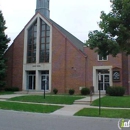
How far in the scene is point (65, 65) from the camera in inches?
1213

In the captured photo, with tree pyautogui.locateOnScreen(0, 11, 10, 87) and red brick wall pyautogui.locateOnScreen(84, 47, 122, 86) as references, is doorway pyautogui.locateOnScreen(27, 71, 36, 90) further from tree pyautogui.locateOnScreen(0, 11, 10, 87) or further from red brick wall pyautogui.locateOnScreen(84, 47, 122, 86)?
red brick wall pyautogui.locateOnScreen(84, 47, 122, 86)

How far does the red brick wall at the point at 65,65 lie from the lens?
98.0 feet

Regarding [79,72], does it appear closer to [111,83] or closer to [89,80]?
[89,80]

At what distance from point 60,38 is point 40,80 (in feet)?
22.2

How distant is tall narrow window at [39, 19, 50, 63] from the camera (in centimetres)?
3259

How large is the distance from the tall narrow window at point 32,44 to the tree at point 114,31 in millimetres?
19961

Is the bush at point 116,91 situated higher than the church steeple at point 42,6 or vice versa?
the church steeple at point 42,6

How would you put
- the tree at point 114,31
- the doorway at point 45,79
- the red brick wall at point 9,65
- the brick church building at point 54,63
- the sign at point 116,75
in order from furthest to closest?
the red brick wall at point 9,65 → the doorway at point 45,79 → the brick church building at point 54,63 → the sign at point 116,75 → the tree at point 114,31

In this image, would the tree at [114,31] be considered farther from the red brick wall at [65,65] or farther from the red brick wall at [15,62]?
the red brick wall at [15,62]

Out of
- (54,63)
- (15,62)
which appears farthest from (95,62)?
(15,62)

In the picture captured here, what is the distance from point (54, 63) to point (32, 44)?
16.6 feet

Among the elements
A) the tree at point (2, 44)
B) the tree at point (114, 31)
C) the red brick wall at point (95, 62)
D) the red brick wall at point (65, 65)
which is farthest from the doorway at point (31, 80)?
the tree at point (114, 31)

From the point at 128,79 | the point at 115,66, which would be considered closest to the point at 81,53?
the point at 115,66

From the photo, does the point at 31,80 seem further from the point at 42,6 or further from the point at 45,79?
the point at 42,6
